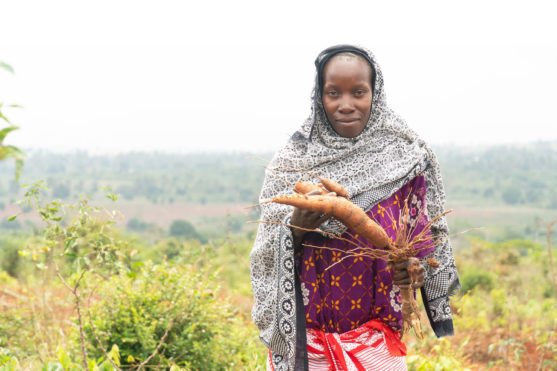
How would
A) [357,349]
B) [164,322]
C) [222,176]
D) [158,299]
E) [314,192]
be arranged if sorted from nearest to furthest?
[314,192] < [357,349] < [164,322] < [158,299] < [222,176]

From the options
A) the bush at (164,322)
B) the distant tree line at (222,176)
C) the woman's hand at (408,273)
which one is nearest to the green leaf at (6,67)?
the woman's hand at (408,273)

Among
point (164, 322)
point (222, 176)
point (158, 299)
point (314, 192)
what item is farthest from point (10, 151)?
point (222, 176)

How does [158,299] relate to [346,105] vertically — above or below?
below

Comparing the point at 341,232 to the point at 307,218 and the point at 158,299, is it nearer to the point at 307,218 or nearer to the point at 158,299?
the point at 307,218

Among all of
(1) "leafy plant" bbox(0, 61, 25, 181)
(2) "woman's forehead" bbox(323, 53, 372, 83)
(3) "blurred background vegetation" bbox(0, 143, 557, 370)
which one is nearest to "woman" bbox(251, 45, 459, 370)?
(2) "woman's forehead" bbox(323, 53, 372, 83)

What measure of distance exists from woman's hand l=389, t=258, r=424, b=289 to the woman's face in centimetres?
48

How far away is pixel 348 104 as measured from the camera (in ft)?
5.85

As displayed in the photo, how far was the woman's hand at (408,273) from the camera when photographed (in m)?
1.67

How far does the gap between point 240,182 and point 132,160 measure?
15606 millimetres

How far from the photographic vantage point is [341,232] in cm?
180

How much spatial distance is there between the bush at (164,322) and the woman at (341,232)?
1.55 meters

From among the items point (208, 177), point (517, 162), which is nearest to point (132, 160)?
point (208, 177)

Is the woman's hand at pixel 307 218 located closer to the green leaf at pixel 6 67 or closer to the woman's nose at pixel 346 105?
the woman's nose at pixel 346 105

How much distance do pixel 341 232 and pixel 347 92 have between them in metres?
0.47
